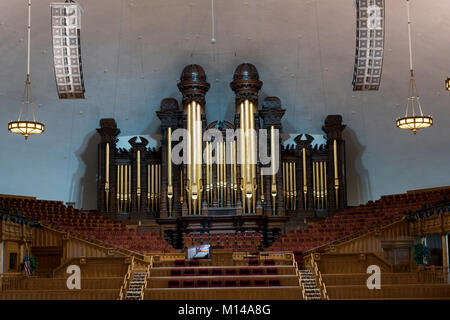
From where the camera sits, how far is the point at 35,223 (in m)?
15.5

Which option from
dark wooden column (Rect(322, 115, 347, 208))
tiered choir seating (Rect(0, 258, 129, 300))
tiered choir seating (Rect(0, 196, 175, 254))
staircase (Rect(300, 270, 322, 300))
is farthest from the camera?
dark wooden column (Rect(322, 115, 347, 208))

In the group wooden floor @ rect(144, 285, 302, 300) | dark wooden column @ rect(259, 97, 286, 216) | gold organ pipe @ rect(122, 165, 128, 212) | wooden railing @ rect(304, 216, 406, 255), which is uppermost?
dark wooden column @ rect(259, 97, 286, 216)

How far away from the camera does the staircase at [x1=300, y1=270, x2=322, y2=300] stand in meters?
11.9

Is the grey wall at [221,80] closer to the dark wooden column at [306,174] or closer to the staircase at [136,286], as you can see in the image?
the dark wooden column at [306,174]

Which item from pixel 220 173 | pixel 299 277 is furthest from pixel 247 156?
pixel 299 277

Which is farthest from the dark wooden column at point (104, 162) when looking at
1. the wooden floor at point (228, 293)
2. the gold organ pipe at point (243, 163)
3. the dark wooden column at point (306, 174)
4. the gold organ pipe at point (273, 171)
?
the wooden floor at point (228, 293)

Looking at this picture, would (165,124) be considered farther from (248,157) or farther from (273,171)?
(273,171)

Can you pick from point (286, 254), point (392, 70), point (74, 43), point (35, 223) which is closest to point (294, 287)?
point (286, 254)

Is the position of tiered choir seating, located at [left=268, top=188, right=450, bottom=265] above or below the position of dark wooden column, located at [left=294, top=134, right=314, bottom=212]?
below

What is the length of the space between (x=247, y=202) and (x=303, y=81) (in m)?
3.81

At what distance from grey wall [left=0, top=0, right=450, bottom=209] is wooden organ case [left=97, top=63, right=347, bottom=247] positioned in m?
0.84

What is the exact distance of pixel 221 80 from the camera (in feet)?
65.7

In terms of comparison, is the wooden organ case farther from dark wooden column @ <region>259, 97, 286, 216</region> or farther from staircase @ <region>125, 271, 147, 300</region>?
staircase @ <region>125, 271, 147, 300</region>

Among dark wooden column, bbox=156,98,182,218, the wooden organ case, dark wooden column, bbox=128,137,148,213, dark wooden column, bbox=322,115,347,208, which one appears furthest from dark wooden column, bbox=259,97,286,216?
dark wooden column, bbox=128,137,148,213
